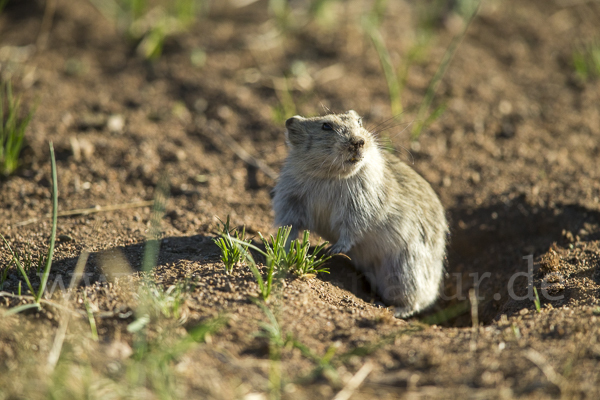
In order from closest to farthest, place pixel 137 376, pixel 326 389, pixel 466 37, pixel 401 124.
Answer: pixel 137 376, pixel 326 389, pixel 401 124, pixel 466 37

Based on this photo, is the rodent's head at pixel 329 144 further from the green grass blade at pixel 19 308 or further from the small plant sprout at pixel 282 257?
the green grass blade at pixel 19 308

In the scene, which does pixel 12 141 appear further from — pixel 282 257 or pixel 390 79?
pixel 390 79

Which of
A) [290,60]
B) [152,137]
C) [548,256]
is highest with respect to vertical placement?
[290,60]

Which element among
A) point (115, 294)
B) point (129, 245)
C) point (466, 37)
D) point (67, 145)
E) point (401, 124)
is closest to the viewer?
point (115, 294)

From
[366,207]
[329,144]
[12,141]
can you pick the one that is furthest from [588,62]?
[12,141]

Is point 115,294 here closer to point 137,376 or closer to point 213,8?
point 137,376

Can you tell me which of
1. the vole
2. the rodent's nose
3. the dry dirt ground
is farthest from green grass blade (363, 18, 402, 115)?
the rodent's nose

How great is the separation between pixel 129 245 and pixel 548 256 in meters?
3.29

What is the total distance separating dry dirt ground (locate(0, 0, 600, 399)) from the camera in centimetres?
296

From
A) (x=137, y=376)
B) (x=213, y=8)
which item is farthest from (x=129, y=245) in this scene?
(x=213, y=8)

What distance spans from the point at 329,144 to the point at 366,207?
1.87 ft

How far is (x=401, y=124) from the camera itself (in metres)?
6.32

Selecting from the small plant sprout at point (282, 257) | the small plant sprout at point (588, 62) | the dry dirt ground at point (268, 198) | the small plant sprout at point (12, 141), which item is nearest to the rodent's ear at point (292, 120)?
the dry dirt ground at point (268, 198)

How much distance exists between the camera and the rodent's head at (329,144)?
13.6 ft
